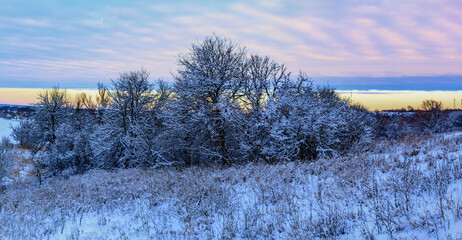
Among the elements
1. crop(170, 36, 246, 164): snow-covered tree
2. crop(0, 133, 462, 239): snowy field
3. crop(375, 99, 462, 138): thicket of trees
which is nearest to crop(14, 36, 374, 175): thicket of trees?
crop(170, 36, 246, 164): snow-covered tree

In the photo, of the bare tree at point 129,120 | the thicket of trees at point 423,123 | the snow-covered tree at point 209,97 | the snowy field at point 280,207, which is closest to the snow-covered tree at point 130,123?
the bare tree at point 129,120

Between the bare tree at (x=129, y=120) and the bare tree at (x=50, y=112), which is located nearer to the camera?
the bare tree at (x=129, y=120)

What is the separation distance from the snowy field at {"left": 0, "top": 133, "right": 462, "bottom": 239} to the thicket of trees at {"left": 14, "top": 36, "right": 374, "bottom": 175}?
7.49 meters

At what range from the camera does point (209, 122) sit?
64.1 feet

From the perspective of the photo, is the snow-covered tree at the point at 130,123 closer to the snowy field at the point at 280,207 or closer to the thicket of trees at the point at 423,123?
the snowy field at the point at 280,207

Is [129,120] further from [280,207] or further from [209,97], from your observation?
[280,207]

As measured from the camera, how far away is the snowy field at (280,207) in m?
4.09

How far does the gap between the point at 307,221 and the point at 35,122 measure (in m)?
37.2

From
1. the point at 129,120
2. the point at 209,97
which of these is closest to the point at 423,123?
the point at 209,97

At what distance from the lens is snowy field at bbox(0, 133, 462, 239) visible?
409 centimetres

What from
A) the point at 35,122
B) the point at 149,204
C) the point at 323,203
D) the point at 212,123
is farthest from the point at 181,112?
the point at 35,122

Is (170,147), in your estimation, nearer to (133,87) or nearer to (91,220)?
(133,87)

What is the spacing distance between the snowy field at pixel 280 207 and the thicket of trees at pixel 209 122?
749cm

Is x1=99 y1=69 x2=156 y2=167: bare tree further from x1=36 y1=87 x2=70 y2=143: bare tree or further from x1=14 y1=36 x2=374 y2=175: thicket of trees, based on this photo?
x1=36 y1=87 x2=70 y2=143: bare tree
